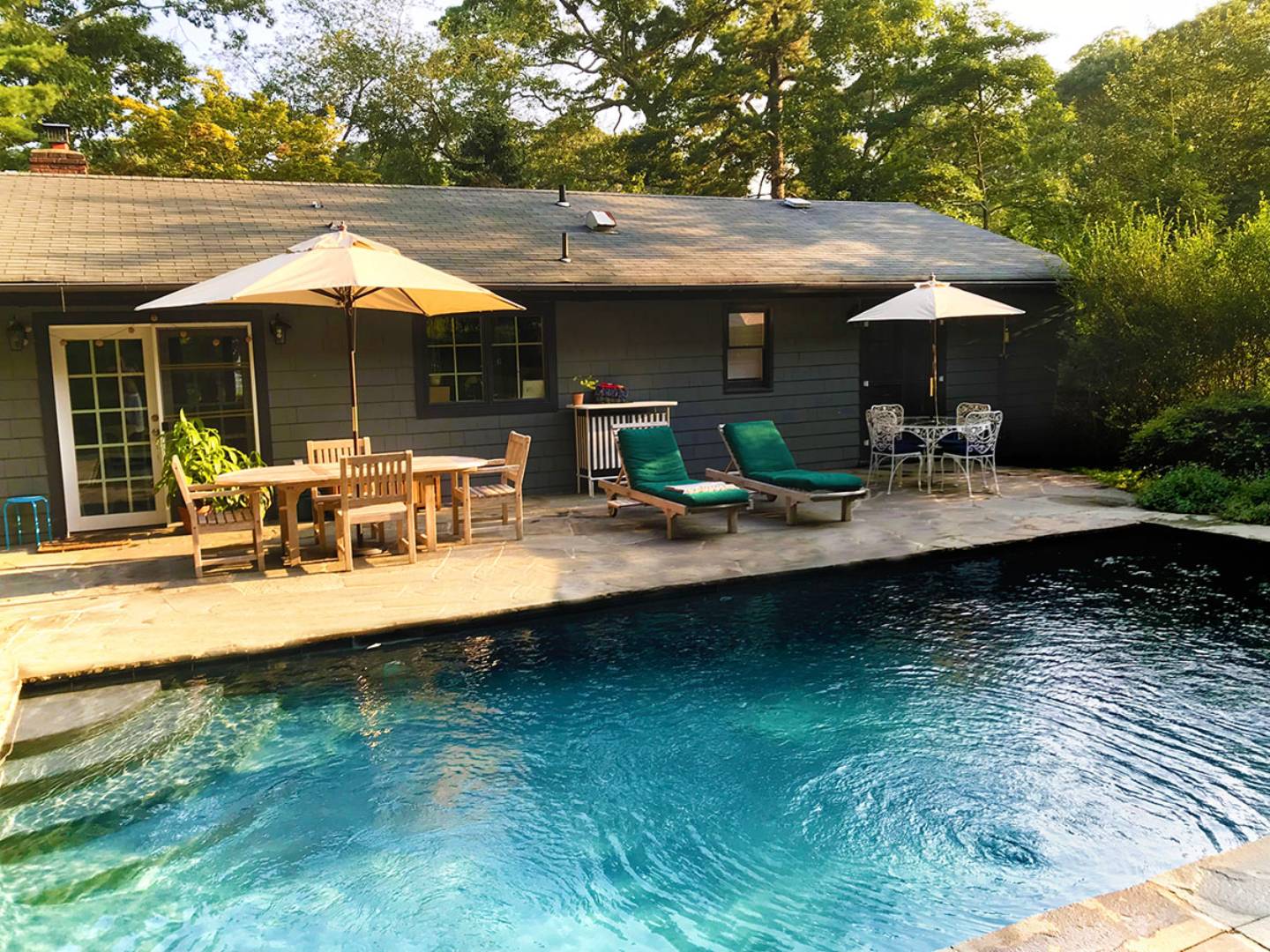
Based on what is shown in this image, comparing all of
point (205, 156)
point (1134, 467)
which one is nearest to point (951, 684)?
point (1134, 467)

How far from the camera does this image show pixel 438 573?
7.05 meters

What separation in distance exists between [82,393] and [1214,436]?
11.3 metres

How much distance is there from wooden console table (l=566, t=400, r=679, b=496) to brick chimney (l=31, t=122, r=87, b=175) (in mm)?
7048

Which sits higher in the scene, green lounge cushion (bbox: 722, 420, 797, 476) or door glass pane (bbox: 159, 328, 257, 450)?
door glass pane (bbox: 159, 328, 257, 450)

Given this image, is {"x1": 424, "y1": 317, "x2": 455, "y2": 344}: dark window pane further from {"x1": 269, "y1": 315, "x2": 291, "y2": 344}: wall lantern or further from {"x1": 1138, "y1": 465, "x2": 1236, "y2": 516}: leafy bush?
{"x1": 1138, "y1": 465, "x2": 1236, "y2": 516}: leafy bush

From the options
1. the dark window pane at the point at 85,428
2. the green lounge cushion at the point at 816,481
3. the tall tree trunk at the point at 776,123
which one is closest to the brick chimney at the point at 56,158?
the dark window pane at the point at 85,428

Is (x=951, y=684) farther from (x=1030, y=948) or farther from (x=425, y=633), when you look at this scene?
(x=425, y=633)

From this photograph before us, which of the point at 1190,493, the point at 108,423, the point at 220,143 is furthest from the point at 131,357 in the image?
the point at 220,143

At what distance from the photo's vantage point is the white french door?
28.1 feet

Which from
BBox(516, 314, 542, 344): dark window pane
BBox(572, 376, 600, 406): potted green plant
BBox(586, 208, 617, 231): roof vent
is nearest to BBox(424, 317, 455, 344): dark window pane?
BBox(516, 314, 542, 344): dark window pane

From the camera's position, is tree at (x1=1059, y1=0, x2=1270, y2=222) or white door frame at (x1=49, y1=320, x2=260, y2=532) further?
tree at (x1=1059, y1=0, x2=1270, y2=222)

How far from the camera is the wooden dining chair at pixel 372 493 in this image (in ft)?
23.0

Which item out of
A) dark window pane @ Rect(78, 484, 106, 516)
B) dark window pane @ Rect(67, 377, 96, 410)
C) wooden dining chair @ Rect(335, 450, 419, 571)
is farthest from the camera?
dark window pane @ Rect(78, 484, 106, 516)

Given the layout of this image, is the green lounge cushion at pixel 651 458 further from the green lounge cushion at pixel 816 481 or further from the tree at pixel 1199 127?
the tree at pixel 1199 127
